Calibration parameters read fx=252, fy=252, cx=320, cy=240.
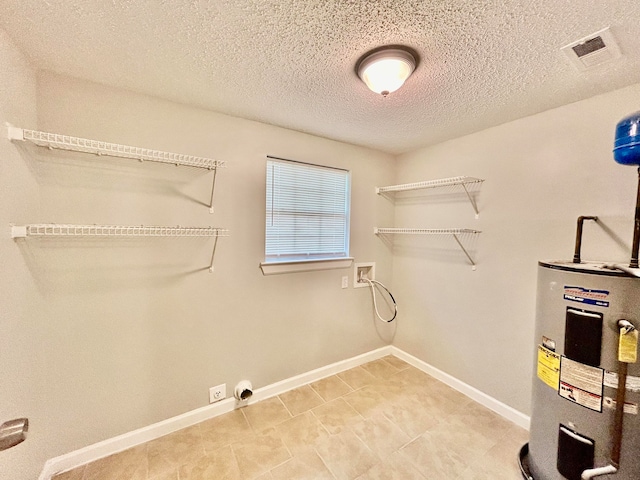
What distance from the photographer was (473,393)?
2191mm

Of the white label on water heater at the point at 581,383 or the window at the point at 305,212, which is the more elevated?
the window at the point at 305,212

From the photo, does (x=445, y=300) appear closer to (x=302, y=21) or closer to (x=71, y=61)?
(x=302, y=21)

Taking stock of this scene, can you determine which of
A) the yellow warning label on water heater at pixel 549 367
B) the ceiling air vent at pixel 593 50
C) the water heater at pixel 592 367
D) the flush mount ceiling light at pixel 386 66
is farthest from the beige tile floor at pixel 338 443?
the ceiling air vent at pixel 593 50

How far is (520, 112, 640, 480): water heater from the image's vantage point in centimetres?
111

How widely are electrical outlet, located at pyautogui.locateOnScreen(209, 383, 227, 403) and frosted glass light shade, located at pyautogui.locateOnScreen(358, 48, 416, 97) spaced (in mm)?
2304

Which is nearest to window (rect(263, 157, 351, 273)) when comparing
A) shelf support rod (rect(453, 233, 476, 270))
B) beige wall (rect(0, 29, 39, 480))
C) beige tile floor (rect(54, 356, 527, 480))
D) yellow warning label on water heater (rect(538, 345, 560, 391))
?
shelf support rod (rect(453, 233, 476, 270))

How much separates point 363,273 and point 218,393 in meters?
1.70

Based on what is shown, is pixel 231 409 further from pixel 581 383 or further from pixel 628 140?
pixel 628 140

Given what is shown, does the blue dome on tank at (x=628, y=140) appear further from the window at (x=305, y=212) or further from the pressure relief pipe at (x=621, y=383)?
the window at (x=305, y=212)

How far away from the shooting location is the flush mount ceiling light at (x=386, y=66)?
1.20 m

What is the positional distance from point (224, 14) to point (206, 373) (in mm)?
2166

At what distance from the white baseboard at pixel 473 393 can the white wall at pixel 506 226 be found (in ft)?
0.15

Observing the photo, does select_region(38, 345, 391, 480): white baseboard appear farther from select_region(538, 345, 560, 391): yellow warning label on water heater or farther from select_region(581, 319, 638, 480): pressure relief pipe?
select_region(581, 319, 638, 480): pressure relief pipe

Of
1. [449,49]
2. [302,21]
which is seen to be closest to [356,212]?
[449,49]
